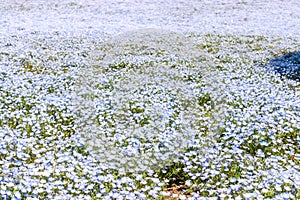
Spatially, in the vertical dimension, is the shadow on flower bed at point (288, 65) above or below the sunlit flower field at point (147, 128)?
below

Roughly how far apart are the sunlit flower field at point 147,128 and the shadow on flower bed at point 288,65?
9cm

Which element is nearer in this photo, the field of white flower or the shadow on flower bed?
the field of white flower

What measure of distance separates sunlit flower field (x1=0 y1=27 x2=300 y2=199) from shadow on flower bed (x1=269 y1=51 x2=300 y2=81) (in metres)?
0.09

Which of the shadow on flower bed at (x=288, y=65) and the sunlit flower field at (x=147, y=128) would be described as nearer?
the sunlit flower field at (x=147, y=128)

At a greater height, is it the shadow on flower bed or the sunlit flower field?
the sunlit flower field

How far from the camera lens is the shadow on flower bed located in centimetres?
1038

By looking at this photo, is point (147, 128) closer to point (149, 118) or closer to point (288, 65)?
point (149, 118)

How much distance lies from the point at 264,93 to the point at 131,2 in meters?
21.6

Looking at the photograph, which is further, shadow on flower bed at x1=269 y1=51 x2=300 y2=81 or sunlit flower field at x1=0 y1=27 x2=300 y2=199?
shadow on flower bed at x1=269 y1=51 x2=300 y2=81

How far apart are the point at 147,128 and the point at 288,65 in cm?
637

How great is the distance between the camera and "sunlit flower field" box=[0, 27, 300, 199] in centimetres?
482

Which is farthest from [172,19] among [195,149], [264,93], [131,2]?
[195,149]

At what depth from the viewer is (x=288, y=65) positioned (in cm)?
1124

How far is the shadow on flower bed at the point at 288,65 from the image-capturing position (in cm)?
1038
